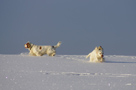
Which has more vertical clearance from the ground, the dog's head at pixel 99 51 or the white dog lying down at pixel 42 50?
the white dog lying down at pixel 42 50

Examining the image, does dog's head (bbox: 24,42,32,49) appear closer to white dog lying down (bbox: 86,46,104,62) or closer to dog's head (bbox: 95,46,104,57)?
white dog lying down (bbox: 86,46,104,62)

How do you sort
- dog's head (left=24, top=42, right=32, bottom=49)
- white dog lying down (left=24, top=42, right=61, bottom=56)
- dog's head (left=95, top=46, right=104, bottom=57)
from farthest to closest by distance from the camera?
dog's head (left=24, top=42, right=32, bottom=49), white dog lying down (left=24, top=42, right=61, bottom=56), dog's head (left=95, top=46, right=104, bottom=57)

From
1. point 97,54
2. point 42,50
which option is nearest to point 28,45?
point 42,50

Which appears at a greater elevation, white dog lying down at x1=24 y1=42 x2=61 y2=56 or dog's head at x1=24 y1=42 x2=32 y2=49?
dog's head at x1=24 y1=42 x2=32 y2=49

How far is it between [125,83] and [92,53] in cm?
390

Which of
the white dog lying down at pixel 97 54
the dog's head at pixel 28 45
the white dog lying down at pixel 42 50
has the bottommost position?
the white dog lying down at pixel 97 54

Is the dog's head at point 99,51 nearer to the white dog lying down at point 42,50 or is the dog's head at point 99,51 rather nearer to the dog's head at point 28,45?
the white dog lying down at point 42,50

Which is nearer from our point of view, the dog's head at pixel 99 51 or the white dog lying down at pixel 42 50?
the dog's head at pixel 99 51

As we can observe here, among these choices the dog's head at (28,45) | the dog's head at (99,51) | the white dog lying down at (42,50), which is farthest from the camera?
the dog's head at (28,45)

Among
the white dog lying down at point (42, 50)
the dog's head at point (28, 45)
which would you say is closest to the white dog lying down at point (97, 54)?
the white dog lying down at point (42, 50)

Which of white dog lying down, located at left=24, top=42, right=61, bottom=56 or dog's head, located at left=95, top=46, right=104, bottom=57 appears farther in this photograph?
white dog lying down, located at left=24, top=42, right=61, bottom=56

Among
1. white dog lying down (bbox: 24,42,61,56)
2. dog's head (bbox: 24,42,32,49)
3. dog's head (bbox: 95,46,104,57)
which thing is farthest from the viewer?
dog's head (bbox: 24,42,32,49)

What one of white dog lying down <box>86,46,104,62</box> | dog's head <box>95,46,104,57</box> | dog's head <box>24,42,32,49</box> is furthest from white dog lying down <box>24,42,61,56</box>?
dog's head <box>95,46,104,57</box>

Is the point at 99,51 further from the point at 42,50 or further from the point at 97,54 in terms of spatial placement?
the point at 42,50
